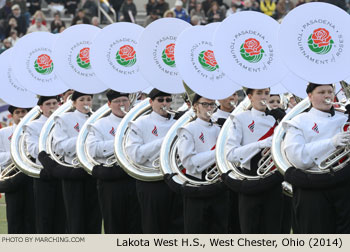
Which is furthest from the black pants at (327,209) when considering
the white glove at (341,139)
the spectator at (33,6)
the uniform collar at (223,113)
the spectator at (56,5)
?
the spectator at (56,5)

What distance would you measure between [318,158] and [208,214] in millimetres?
1406

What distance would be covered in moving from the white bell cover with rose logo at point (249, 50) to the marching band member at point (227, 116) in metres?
0.95

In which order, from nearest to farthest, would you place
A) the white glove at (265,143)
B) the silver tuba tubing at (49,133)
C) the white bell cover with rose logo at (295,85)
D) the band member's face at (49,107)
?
the white glove at (265,143)
the white bell cover with rose logo at (295,85)
the silver tuba tubing at (49,133)
the band member's face at (49,107)

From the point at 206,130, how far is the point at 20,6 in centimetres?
1432

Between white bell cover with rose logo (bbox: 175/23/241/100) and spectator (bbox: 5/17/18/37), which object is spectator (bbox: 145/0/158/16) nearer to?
spectator (bbox: 5/17/18/37)

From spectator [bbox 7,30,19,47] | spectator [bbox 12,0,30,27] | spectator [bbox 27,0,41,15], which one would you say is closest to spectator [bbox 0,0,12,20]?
spectator [bbox 12,0,30,27]

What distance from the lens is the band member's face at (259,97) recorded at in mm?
8164

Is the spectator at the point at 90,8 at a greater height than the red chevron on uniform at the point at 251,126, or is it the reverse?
the red chevron on uniform at the point at 251,126

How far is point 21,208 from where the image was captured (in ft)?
35.2

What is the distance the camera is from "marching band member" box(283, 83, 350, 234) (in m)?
7.30

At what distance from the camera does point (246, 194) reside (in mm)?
7984

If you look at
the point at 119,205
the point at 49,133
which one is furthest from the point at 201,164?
the point at 49,133

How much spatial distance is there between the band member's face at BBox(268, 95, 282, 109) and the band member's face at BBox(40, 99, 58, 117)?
2700 mm

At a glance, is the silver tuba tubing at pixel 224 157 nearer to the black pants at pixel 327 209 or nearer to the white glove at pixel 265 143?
the white glove at pixel 265 143
